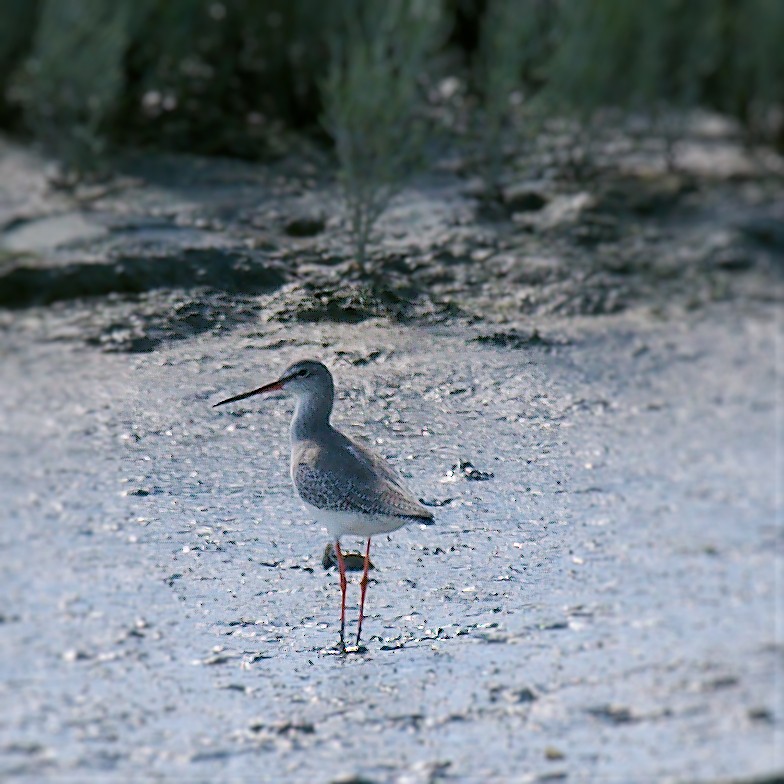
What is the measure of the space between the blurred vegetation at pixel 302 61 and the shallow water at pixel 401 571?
158 cm

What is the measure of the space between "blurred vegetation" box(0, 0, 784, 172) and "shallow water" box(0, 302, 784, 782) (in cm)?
158

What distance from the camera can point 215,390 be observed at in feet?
11.2

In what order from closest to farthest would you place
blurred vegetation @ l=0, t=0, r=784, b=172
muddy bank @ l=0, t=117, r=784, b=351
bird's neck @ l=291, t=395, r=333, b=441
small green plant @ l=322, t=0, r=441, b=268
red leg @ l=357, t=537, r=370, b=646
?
red leg @ l=357, t=537, r=370, b=646
bird's neck @ l=291, t=395, r=333, b=441
muddy bank @ l=0, t=117, r=784, b=351
small green plant @ l=322, t=0, r=441, b=268
blurred vegetation @ l=0, t=0, r=784, b=172

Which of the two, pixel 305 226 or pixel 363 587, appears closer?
pixel 363 587

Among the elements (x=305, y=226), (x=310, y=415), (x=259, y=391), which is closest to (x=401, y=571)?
(x=310, y=415)

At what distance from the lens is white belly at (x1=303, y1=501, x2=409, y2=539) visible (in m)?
3.03

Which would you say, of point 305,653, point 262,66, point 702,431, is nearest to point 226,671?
point 305,653

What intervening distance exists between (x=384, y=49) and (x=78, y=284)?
67.6 inches

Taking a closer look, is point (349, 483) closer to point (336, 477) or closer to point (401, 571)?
point (336, 477)

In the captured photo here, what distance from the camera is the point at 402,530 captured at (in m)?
3.46

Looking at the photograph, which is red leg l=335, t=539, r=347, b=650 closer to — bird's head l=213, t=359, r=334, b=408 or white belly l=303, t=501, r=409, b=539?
white belly l=303, t=501, r=409, b=539

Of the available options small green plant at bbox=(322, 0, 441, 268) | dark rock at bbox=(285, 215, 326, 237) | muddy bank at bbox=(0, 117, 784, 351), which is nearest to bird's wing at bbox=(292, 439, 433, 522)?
muddy bank at bbox=(0, 117, 784, 351)

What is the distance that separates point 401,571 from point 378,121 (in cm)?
167

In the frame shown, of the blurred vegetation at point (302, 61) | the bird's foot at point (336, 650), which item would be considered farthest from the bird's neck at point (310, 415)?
the blurred vegetation at point (302, 61)
